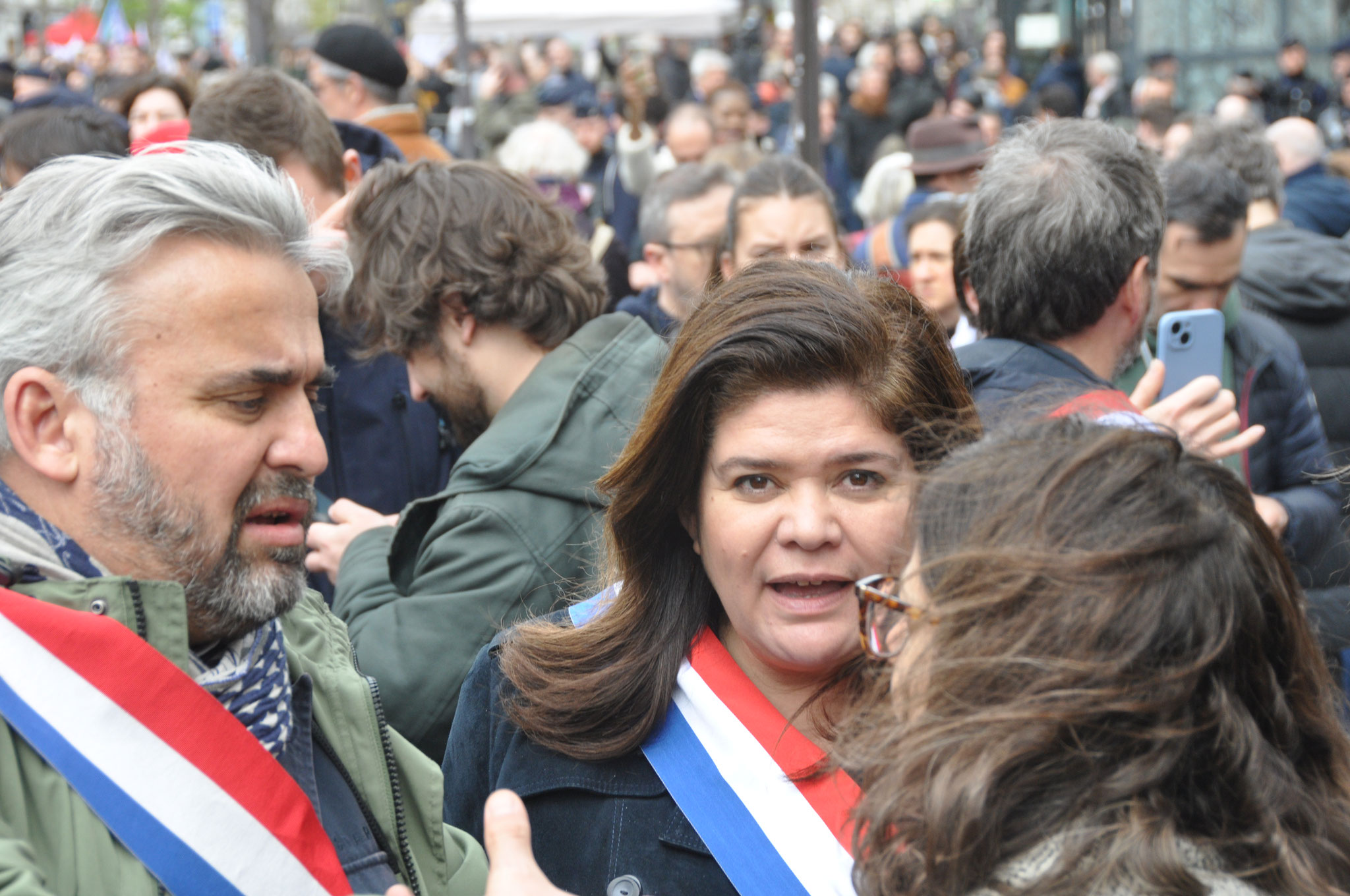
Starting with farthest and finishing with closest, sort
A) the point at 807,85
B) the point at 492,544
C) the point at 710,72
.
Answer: the point at 710,72 < the point at 807,85 < the point at 492,544

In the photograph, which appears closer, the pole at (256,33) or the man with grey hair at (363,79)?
the man with grey hair at (363,79)

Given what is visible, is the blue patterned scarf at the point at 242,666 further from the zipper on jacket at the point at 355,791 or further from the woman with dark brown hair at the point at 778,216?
the woman with dark brown hair at the point at 778,216

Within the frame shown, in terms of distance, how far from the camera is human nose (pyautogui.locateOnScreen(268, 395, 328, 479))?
6.64 feet

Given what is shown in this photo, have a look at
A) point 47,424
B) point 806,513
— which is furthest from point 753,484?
point 47,424

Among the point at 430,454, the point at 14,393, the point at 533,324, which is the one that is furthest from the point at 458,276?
the point at 14,393

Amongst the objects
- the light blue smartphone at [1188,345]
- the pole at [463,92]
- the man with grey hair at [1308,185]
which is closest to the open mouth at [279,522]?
the light blue smartphone at [1188,345]

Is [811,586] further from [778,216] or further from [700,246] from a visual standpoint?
[700,246]

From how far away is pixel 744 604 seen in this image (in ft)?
7.35

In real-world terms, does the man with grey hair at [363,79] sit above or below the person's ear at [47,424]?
above

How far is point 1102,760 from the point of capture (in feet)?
4.59

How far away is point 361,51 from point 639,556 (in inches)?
178

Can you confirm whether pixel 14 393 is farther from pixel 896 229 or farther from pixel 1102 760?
pixel 896 229

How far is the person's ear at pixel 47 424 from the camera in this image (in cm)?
185

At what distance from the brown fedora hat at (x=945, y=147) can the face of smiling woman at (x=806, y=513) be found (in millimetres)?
4936
